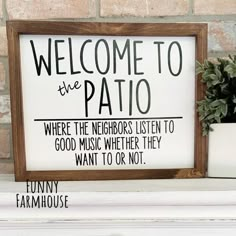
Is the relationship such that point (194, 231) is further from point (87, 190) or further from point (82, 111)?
point (82, 111)

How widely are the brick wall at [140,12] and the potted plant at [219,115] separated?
0.19 meters

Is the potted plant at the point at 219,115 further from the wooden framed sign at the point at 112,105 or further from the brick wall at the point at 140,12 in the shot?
the brick wall at the point at 140,12

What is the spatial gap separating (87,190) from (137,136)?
0.52 feet

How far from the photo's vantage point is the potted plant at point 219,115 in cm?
72

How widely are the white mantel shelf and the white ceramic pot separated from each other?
4 cm

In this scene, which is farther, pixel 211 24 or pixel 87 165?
pixel 211 24

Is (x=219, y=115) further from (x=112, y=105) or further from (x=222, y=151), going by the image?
(x=112, y=105)

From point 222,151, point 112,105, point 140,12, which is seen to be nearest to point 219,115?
point 222,151

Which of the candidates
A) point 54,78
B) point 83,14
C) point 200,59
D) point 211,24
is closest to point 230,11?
point 211,24

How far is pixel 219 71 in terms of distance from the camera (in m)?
0.72

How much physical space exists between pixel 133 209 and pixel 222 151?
0.22 m

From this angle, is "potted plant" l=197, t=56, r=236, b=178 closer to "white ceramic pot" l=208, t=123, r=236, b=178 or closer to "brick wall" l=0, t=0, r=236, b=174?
"white ceramic pot" l=208, t=123, r=236, b=178

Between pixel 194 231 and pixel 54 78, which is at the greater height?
pixel 54 78

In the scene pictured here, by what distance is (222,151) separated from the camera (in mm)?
736
